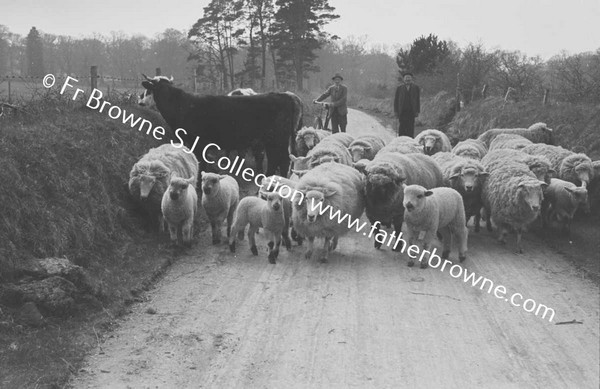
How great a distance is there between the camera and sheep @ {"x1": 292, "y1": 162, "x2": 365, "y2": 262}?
9414mm

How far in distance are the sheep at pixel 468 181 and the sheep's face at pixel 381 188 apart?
173 cm

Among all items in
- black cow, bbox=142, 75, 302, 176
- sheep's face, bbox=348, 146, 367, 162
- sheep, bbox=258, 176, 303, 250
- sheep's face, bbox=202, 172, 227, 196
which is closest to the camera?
sheep's face, bbox=202, 172, 227, 196

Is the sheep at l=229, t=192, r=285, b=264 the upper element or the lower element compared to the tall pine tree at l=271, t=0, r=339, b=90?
lower

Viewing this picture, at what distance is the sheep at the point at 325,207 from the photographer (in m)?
9.41

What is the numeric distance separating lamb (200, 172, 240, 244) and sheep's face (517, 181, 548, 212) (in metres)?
5.29

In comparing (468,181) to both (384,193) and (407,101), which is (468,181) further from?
(407,101)

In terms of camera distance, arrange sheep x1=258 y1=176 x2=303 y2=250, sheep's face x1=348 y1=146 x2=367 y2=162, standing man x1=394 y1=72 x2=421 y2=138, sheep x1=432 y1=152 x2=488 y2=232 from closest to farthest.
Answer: sheep x1=258 y1=176 x2=303 y2=250, sheep x1=432 y1=152 x2=488 y2=232, sheep's face x1=348 y1=146 x2=367 y2=162, standing man x1=394 y1=72 x2=421 y2=138

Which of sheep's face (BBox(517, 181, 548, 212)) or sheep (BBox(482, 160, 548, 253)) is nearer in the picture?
sheep's face (BBox(517, 181, 548, 212))

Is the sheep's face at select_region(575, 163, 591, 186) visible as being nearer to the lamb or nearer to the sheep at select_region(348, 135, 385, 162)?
the sheep at select_region(348, 135, 385, 162)

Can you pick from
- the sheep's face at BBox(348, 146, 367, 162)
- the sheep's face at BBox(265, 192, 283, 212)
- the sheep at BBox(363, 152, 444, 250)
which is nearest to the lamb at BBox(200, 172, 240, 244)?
the sheep's face at BBox(265, 192, 283, 212)

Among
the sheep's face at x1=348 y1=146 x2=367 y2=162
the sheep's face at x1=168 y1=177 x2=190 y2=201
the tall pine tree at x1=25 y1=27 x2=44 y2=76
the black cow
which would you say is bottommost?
Result: the sheep's face at x1=168 y1=177 x2=190 y2=201

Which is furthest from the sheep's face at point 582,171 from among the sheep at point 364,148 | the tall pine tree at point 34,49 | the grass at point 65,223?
the tall pine tree at point 34,49

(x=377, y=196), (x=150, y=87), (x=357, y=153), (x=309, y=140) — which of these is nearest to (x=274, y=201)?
(x=377, y=196)

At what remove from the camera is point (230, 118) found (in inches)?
545
